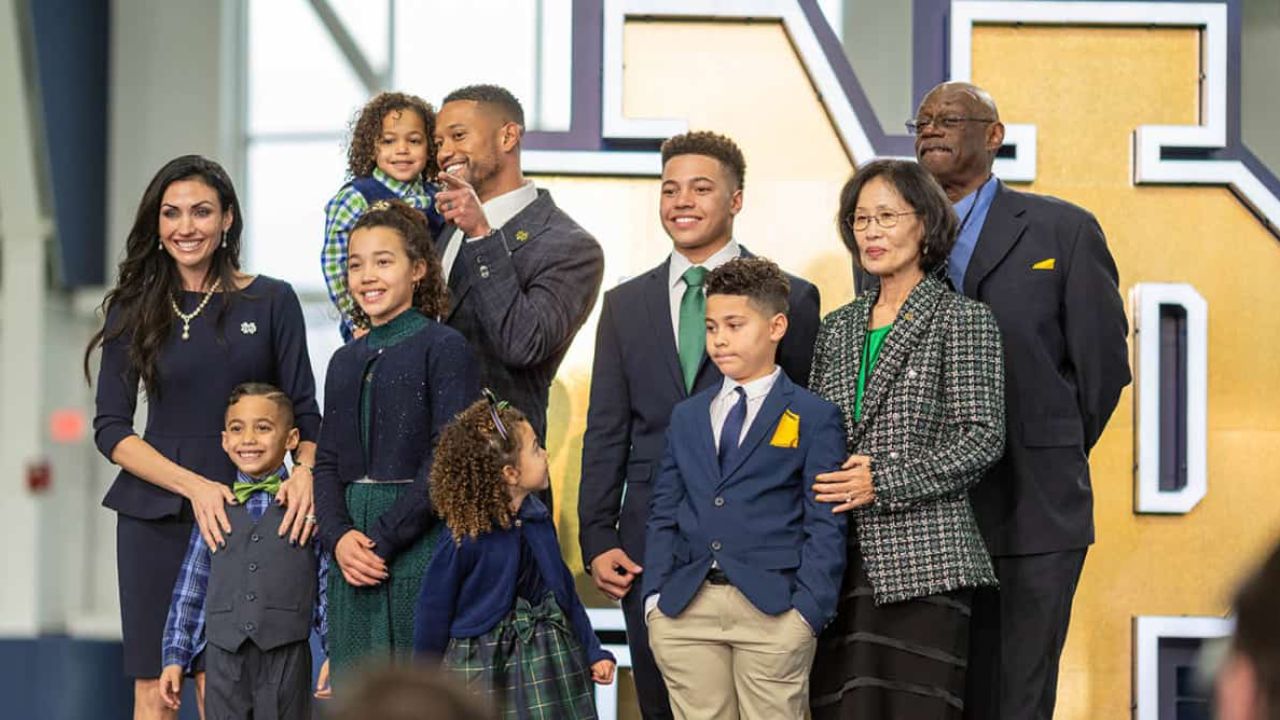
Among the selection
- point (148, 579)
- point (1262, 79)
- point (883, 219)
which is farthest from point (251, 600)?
point (1262, 79)

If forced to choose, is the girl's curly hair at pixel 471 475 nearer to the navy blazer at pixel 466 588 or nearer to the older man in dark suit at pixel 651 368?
the navy blazer at pixel 466 588

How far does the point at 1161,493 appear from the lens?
14.6 ft

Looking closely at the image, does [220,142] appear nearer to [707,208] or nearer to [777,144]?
[777,144]

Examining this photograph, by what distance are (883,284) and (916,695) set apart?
Answer: 795 millimetres

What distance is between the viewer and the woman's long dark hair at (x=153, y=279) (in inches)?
143

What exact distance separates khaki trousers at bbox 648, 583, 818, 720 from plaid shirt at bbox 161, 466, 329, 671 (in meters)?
0.75

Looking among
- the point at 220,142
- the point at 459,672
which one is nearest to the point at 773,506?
the point at 459,672

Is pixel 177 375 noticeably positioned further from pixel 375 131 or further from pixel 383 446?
pixel 375 131

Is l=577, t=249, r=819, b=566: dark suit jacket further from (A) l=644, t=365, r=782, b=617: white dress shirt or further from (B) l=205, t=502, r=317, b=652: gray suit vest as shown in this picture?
(B) l=205, t=502, r=317, b=652: gray suit vest

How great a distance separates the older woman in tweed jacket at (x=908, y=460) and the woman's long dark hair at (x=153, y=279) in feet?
4.49

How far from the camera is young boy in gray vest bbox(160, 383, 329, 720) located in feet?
11.4

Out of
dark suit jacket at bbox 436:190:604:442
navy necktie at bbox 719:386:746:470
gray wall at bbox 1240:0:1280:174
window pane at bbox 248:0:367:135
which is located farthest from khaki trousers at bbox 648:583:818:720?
window pane at bbox 248:0:367:135

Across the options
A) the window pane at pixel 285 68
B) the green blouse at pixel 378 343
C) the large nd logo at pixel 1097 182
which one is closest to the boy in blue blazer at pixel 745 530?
the green blouse at pixel 378 343

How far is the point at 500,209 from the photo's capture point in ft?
12.2
